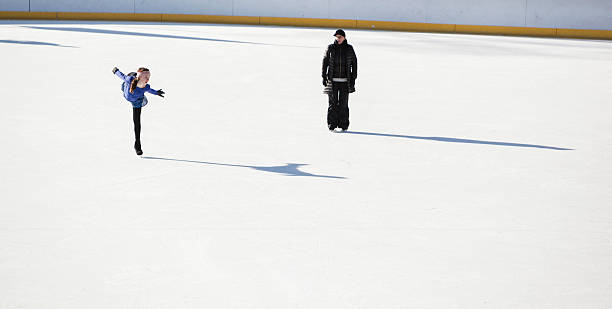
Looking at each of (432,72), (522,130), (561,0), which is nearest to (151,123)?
(522,130)

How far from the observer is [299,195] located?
775 cm

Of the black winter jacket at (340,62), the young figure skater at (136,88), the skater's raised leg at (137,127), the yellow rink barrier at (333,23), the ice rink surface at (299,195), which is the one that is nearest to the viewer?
the ice rink surface at (299,195)

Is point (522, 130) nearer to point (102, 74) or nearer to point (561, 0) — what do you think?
point (102, 74)

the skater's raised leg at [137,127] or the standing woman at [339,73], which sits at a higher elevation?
the standing woman at [339,73]

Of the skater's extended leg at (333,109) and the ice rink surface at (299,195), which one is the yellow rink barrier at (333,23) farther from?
the skater's extended leg at (333,109)

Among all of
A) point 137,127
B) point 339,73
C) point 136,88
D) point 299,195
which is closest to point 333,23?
point 339,73

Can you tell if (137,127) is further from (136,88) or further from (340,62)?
(340,62)

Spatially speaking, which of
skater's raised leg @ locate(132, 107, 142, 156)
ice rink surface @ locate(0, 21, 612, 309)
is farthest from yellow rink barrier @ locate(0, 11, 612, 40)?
skater's raised leg @ locate(132, 107, 142, 156)

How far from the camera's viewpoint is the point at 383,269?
224 inches

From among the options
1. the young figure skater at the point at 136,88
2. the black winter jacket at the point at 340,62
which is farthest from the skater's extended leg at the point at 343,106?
the young figure skater at the point at 136,88

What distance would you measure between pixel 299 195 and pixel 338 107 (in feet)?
12.6

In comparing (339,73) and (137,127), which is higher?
(339,73)

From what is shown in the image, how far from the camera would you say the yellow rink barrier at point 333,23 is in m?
35.9

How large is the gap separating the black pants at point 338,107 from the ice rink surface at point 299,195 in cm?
24
